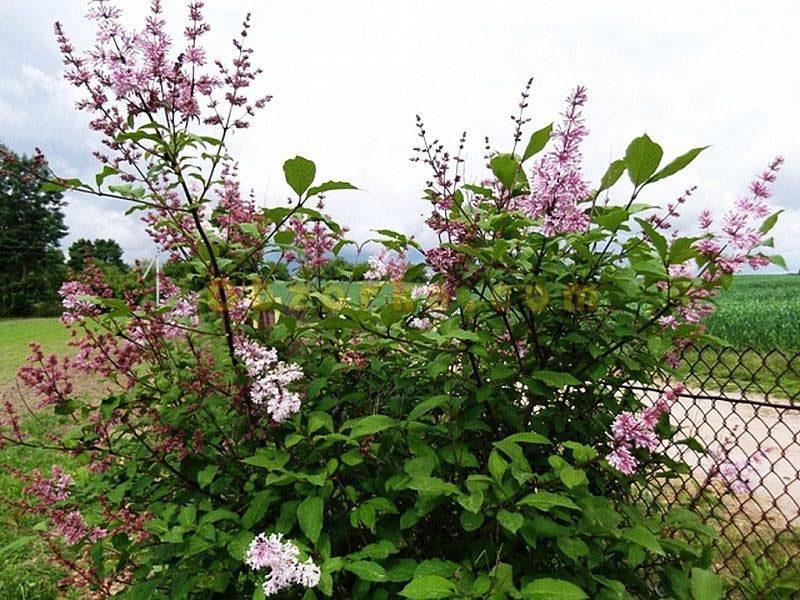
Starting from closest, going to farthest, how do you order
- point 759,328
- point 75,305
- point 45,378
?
point 75,305 → point 45,378 → point 759,328

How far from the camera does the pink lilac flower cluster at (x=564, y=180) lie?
1.55 m

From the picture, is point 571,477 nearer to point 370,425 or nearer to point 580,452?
point 580,452

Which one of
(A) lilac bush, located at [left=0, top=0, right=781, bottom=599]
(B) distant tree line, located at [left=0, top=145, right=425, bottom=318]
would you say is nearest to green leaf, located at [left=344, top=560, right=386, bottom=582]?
(A) lilac bush, located at [left=0, top=0, right=781, bottom=599]

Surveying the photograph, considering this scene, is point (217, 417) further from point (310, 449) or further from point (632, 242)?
point (632, 242)

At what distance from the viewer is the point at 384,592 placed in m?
1.53

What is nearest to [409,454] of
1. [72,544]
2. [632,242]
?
[632,242]

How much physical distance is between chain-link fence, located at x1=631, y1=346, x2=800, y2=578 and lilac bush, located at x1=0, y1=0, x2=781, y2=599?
1.09 ft

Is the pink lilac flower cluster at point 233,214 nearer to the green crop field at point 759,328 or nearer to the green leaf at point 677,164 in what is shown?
the green leaf at point 677,164

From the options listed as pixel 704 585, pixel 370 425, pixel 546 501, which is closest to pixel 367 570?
pixel 370 425

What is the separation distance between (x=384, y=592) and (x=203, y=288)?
1.24 meters

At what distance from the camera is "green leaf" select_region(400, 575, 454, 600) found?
1268mm

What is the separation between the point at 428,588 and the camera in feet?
4.23

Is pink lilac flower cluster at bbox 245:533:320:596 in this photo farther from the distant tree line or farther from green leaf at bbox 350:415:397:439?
the distant tree line

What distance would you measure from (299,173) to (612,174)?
2.75 feet
